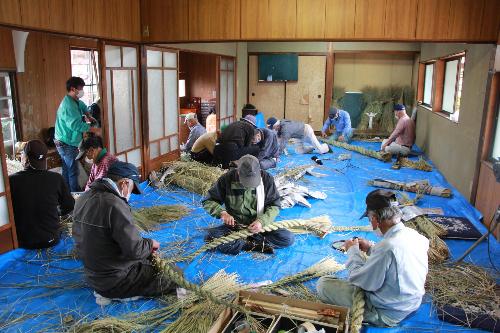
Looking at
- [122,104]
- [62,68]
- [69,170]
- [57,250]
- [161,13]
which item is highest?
[161,13]

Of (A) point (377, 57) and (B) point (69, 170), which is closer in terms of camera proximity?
(B) point (69, 170)

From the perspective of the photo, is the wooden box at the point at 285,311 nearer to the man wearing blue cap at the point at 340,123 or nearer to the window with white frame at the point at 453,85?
the window with white frame at the point at 453,85

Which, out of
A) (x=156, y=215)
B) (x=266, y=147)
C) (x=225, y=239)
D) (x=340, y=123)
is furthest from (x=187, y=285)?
(x=340, y=123)

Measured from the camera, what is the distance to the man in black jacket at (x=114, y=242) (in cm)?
277

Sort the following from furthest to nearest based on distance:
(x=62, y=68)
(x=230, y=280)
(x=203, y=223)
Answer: (x=62, y=68)
(x=203, y=223)
(x=230, y=280)

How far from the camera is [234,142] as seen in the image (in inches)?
269

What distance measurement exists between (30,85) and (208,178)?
11.8ft

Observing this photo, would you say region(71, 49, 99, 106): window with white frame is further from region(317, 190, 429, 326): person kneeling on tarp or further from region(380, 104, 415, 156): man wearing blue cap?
region(317, 190, 429, 326): person kneeling on tarp

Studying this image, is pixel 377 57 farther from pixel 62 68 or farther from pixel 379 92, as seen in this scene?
pixel 62 68

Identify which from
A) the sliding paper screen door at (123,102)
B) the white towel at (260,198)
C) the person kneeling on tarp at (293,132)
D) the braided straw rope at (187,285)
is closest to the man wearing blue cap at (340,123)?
the person kneeling on tarp at (293,132)

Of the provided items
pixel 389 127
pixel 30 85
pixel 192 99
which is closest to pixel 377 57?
pixel 389 127

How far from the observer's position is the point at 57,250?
161 inches

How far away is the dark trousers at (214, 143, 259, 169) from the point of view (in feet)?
22.3

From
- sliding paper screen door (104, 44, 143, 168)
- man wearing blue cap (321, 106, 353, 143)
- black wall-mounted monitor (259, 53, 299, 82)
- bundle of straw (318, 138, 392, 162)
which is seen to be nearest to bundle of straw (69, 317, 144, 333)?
sliding paper screen door (104, 44, 143, 168)
